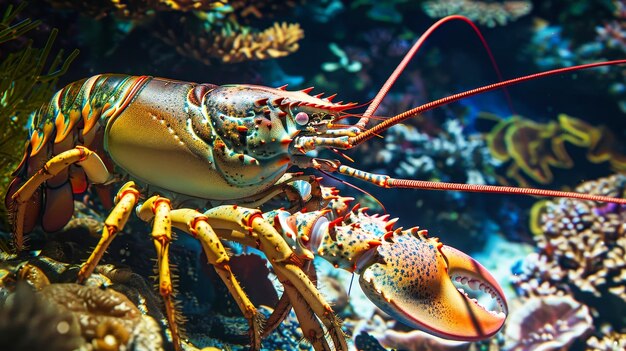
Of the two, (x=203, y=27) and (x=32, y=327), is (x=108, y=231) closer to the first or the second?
(x=32, y=327)

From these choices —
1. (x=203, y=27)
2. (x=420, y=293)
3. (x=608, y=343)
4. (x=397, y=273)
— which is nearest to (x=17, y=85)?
(x=203, y=27)

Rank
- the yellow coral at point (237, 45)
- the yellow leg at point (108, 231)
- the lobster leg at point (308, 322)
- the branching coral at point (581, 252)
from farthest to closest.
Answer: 1. the yellow coral at point (237, 45)
2. the branching coral at point (581, 252)
3. the lobster leg at point (308, 322)
4. the yellow leg at point (108, 231)

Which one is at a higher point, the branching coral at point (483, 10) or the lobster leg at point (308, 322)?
the branching coral at point (483, 10)

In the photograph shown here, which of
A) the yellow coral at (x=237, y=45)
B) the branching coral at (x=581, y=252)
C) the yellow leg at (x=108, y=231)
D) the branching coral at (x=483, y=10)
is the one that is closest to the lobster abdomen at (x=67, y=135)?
the yellow leg at (x=108, y=231)

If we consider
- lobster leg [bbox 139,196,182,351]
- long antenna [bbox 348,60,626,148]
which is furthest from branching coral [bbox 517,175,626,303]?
lobster leg [bbox 139,196,182,351]

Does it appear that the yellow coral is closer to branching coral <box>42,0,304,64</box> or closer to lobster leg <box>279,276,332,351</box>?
branching coral <box>42,0,304,64</box>

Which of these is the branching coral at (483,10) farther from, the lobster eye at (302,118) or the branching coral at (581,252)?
the lobster eye at (302,118)

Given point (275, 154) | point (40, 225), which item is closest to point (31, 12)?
point (40, 225)
